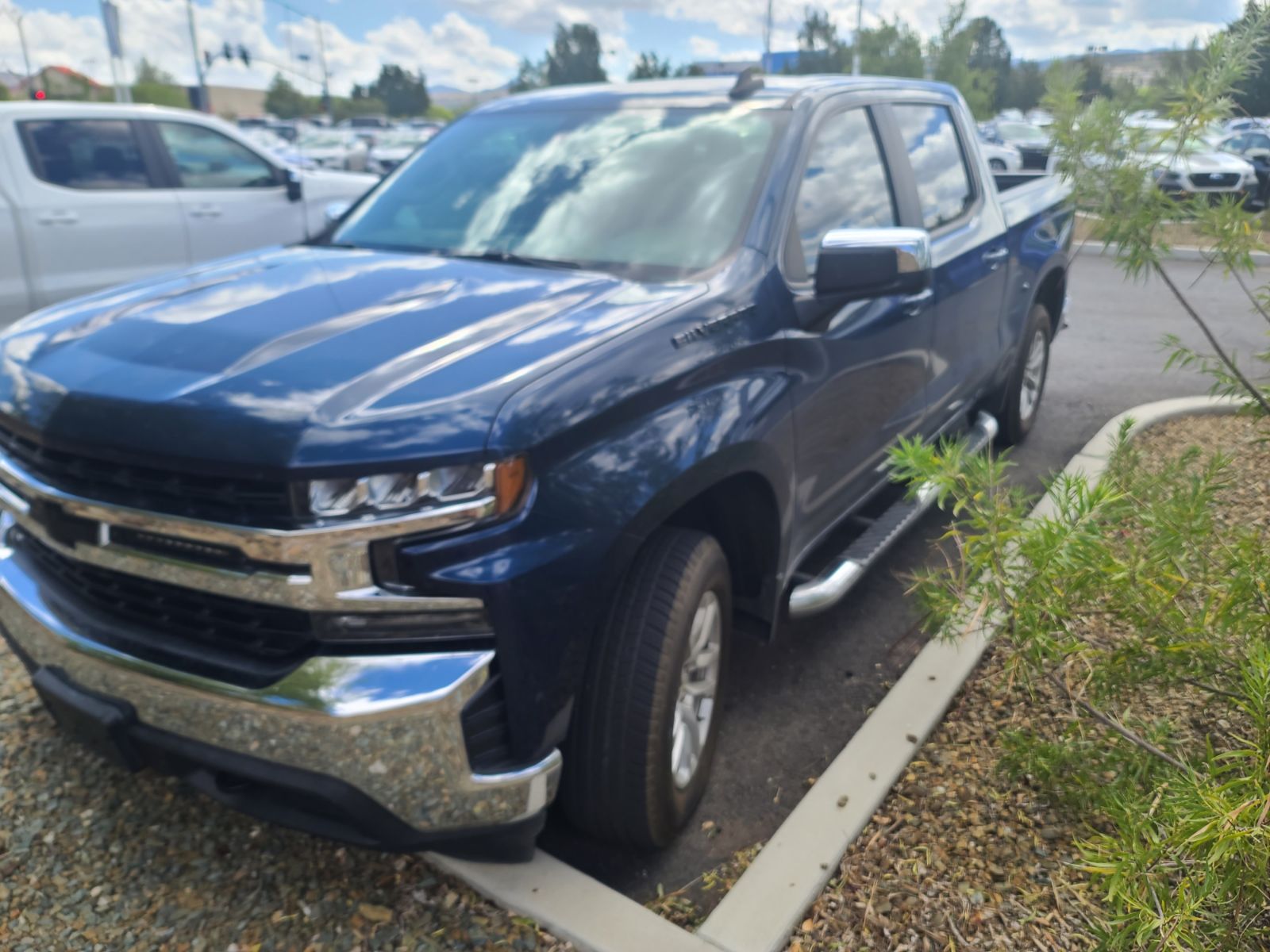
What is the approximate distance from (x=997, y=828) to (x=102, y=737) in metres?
2.16

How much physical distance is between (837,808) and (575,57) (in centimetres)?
8419

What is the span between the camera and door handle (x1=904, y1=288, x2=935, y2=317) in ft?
11.8

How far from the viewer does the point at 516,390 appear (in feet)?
6.79

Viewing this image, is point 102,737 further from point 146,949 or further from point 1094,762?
point 1094,762

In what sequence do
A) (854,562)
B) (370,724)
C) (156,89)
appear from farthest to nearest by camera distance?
(156,89) → (854,562) → (370,724)

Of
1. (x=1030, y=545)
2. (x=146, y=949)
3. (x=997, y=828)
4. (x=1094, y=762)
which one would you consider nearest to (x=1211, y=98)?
(x=1030, y=545)

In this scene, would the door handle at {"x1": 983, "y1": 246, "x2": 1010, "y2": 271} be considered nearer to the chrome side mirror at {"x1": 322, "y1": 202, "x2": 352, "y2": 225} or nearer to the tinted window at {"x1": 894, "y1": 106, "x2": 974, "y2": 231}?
the tinted window at {"x1": 894, "y1": 106, "x2": 974, "y2": 231}

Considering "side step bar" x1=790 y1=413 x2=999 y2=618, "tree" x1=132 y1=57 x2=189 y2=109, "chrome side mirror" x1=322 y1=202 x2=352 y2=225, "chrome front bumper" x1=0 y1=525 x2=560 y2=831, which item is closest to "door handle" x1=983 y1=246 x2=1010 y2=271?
"side step bar" x1=790 y1=413 x2=999 y2=618

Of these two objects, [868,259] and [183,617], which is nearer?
[183,617]

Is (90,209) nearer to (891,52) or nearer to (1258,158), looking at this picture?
(1258,158)

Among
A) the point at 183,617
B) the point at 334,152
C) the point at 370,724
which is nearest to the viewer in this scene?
the point at 370,724

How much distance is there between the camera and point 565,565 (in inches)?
82.0

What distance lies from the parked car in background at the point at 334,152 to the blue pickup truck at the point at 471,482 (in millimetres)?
22908

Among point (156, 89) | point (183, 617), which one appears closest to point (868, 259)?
point (183, 617)
